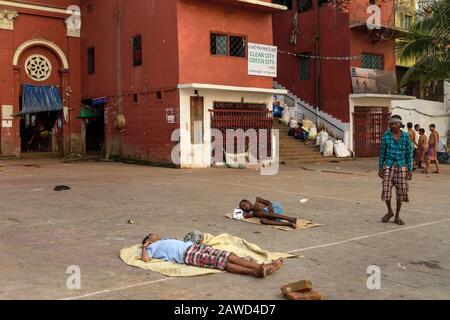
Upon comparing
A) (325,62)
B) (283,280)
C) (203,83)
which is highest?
(325,62)

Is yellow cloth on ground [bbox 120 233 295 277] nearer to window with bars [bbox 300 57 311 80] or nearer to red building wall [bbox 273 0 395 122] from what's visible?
red building wall [bbox 273 0 395 122]

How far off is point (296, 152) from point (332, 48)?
17.4 feet

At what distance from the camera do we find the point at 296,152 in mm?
21672

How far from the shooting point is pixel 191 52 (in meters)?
18.1

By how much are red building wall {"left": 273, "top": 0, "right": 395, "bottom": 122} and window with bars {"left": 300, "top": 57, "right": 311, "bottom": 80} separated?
0.20m

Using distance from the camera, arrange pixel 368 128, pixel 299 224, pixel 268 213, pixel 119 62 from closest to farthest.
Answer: pixel 299 224 → pixel 268 213 → pixel 119 62 → pixel 368 128

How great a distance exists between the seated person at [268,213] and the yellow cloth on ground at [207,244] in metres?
1.67

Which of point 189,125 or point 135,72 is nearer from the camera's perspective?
point 189,125

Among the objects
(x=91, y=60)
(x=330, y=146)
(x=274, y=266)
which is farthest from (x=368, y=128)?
(x=274, y=266)

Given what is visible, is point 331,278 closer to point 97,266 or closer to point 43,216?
point 97,266

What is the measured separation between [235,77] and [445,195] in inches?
392

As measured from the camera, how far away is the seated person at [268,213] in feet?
25.6

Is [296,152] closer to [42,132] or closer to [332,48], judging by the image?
[332,48]
